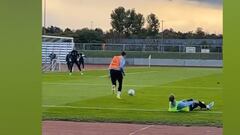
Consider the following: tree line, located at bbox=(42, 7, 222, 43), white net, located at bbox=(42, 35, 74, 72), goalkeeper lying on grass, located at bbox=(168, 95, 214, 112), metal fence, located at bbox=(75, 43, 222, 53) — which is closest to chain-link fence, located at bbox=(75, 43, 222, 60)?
metal fence, located at bbox=(75, 43, 222, 53)

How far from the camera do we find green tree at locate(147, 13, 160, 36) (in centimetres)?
11394

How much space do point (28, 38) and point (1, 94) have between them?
0.76 meters

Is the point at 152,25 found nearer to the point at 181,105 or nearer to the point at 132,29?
the point at 132,29

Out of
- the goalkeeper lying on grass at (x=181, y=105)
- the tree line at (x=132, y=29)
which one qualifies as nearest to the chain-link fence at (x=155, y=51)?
the tree line at (x=132, y=29)

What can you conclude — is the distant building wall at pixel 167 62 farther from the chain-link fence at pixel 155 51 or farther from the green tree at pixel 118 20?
the green tree at pixel 118 20

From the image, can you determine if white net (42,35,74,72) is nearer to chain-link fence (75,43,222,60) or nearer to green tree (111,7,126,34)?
chain-link fence (75,43,222,60)

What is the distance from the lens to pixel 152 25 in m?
115

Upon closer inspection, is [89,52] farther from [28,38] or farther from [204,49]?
[28,38]

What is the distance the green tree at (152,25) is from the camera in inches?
4486

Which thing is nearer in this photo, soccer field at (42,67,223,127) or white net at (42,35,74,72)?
soccer field at (42,67,223,127)

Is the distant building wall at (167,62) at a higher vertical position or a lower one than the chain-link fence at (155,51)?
lower

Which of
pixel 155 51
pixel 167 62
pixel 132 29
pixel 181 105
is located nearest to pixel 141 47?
pixel 155 51

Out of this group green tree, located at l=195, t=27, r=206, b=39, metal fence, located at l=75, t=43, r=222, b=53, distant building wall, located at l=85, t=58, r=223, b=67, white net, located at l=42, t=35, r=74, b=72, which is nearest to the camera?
white net, located at l=42, t=35, r=74, b=72

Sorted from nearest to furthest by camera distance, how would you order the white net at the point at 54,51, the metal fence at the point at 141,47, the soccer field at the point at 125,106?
the soccer field at the point at 125,106 → the white net at the point at 54,51 → the metal fence at the point at 141,47
